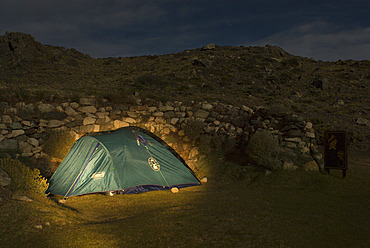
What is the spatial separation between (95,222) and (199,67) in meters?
31.9

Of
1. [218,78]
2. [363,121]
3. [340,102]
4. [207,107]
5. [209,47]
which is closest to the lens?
[207,107]

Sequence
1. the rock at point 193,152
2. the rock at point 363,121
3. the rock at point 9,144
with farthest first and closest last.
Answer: the rock at point 363,121
the rock at point 193,152
the rock at point 9,144

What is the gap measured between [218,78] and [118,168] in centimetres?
2577

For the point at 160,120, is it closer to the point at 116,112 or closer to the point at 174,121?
the point at 174,121

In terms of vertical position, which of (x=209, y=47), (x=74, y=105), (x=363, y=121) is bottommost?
(x=363, y=121)

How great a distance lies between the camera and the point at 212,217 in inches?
225

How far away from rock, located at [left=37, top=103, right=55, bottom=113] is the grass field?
214 inches

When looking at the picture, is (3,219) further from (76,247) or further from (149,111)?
(149,111)

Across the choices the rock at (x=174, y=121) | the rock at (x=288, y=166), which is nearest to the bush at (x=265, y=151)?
the rock at (x=288, y=166)

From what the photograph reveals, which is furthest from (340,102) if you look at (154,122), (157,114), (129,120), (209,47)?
(209,47)

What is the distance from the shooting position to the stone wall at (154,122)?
→ 1027 cm

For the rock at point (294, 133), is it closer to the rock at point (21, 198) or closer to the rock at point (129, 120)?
the rock at point (129, 120)

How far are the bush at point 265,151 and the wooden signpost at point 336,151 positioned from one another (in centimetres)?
158

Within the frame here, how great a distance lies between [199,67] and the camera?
1423 inches
